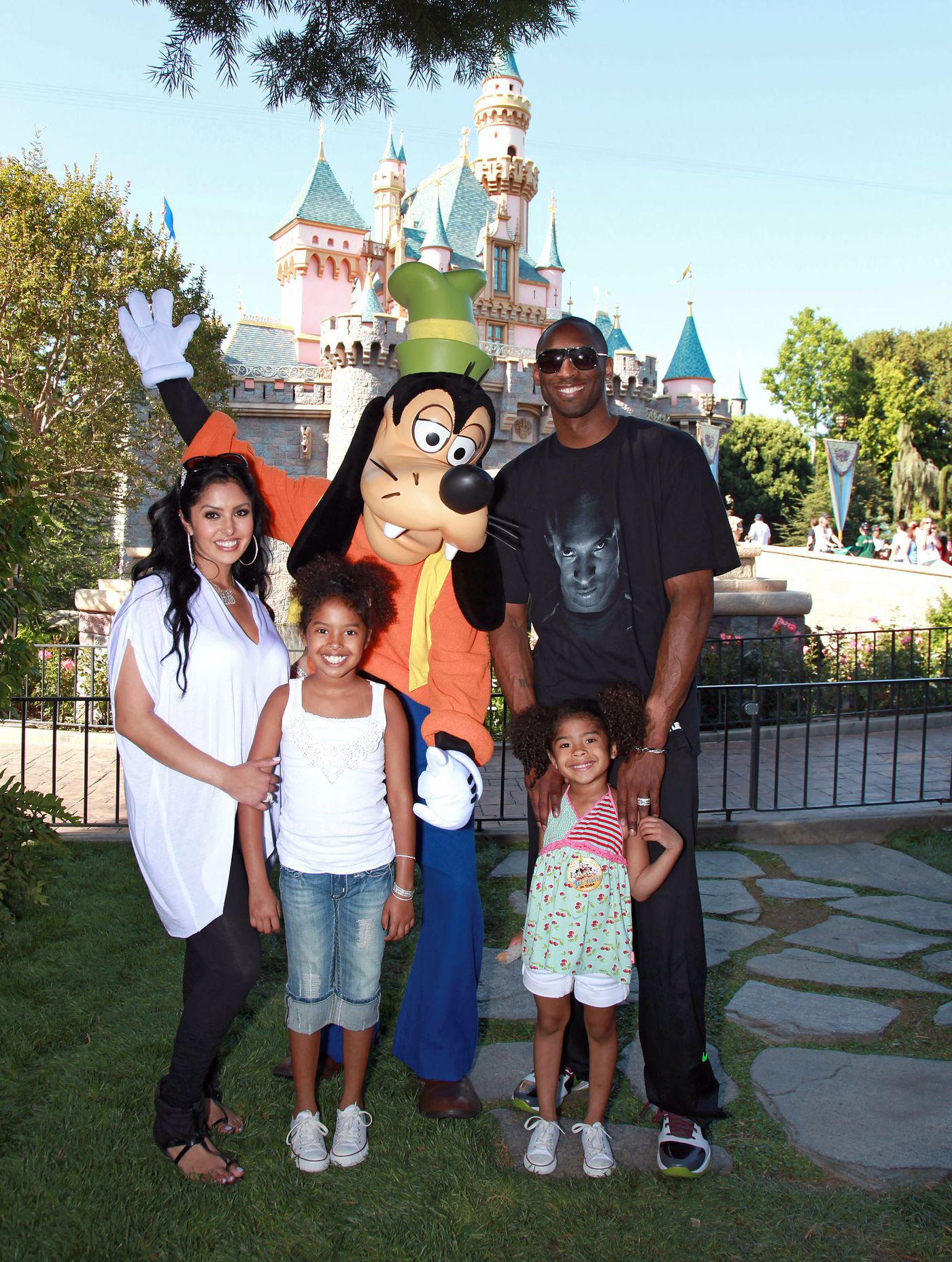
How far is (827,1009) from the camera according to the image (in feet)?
10.5

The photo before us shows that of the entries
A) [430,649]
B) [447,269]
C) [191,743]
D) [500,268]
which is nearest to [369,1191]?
[191,743]

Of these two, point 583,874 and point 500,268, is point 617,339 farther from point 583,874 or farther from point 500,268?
point 583,874

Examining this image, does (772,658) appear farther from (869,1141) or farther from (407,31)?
(869,1141)

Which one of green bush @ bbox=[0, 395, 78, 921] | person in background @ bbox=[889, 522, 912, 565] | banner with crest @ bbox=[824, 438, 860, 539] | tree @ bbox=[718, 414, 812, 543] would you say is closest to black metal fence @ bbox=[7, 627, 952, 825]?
green bush @ bbox=[0, 395, 78, 921]

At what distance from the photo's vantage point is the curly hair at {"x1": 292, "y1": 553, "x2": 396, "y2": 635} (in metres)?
2.25

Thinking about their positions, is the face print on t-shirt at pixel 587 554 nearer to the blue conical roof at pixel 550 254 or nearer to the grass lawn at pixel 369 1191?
the grass lawn at pixel 369 1191

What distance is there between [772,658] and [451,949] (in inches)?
316

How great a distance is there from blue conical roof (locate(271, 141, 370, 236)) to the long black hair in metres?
34.6

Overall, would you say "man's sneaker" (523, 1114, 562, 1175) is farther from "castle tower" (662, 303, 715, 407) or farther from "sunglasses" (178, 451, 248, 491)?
"castle tower" (662, 303, 715, 407)

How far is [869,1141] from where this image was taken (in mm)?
2406

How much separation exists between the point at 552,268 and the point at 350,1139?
119ft

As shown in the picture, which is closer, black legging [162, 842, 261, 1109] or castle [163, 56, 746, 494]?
black legging [162, 842, 261, 1109]

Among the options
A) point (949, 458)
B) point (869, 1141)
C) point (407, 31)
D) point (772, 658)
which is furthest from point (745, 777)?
point (949, 458)

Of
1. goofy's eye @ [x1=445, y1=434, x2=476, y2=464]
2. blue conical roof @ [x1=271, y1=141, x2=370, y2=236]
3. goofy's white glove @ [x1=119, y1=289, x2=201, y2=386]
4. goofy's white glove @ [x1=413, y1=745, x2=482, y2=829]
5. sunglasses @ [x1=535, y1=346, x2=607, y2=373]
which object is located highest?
blue conical roof @ [x1=271, y1=141, x2=370, y2=236]
